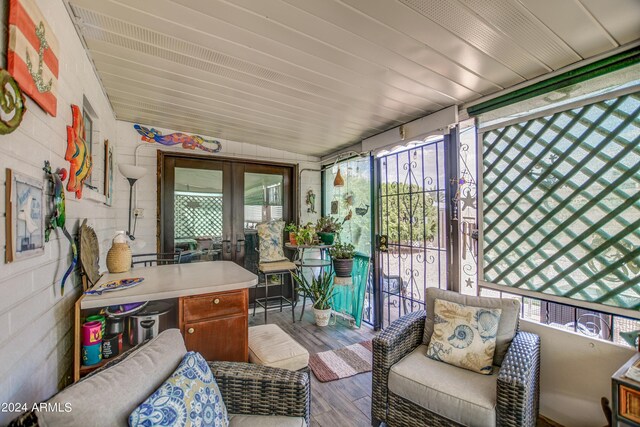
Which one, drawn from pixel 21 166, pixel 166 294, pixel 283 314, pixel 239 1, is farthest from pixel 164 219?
pixel 239 1

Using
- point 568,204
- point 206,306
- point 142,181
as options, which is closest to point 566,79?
point 568,204

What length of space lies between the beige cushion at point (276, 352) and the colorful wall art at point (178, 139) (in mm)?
2493

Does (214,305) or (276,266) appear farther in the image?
(276,266)

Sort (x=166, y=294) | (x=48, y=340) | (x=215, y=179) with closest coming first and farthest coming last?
(x=48, y=340) < (x=166, y=294) < (x=215, y=179)

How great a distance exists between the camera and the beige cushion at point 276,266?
10.9 feet

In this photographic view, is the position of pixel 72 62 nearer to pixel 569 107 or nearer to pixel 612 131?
pixel 569 107

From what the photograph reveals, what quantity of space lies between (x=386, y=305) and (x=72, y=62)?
3.22 metres

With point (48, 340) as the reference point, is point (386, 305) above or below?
below

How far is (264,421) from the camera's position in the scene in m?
1.11

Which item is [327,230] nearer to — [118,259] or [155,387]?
[118,259]

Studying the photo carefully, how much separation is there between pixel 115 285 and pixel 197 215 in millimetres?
2073

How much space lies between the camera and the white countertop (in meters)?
1.30

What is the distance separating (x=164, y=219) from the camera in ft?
10.6

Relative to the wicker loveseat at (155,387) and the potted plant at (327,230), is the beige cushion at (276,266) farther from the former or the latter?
the wicker loveseat at (155,387)
